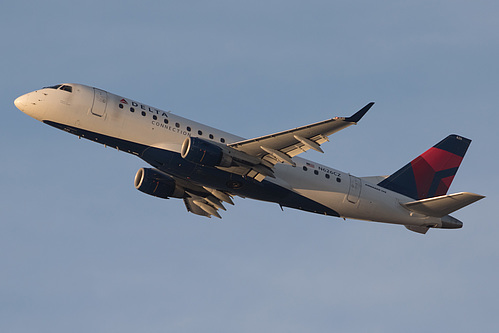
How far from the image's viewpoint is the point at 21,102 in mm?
46031

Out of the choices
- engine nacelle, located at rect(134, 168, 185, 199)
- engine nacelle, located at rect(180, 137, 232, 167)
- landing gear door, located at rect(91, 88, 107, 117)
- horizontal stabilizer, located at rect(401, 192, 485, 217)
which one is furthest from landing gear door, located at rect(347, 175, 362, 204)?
landing gear door, located at rect(91, 88, 107, 117)

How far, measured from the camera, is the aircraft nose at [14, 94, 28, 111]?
45875mm

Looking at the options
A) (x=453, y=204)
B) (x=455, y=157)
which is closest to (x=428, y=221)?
(x=453, y=204)

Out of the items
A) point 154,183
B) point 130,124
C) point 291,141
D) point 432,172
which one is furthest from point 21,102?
point 432,172

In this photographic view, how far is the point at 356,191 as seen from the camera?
163 feet

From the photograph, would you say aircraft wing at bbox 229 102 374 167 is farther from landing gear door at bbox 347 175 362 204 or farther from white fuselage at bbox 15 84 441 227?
landing gear door at bbox 347 175 362 204

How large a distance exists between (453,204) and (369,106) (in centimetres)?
1447

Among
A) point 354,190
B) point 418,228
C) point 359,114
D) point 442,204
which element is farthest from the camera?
point 418,228

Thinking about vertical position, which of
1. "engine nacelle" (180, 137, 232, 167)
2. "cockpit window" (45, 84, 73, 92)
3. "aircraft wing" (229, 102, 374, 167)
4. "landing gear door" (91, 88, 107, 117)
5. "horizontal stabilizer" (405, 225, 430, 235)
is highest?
"cockpit window" (45, 84, 73, 92)

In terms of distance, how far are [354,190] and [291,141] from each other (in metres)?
8.75

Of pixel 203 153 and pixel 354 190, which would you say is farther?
pixel 354 190

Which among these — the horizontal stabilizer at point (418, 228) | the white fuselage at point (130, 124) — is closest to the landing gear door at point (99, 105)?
the white fuselage at point (130, 124)

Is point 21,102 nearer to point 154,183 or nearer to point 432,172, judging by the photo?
point 154,183

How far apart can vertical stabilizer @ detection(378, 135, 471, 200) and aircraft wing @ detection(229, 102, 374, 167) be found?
10947mm
